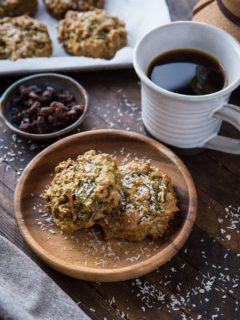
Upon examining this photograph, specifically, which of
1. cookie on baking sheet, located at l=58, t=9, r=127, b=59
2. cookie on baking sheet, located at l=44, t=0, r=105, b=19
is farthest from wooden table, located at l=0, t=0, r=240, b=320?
cookie on baking sheet, located at l=44, t=0, r=105, b=19

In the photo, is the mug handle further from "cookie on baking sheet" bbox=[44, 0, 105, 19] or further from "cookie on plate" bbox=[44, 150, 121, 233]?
"cookie on baking sheet" bbox=[44, 0, 105, 19]

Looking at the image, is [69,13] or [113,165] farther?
[69,13]

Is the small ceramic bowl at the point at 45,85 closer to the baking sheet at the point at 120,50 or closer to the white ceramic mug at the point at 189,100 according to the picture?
the baking sheet at the point at 120,50

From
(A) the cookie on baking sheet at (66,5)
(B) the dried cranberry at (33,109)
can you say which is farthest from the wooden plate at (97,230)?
(A) the cookie on baking sheet at (66,5)

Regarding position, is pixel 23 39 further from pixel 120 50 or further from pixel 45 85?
pixel 120 50

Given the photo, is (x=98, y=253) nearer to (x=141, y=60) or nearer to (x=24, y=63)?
(x=141, y=60)

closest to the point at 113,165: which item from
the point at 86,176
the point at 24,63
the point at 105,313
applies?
the point at 86,176

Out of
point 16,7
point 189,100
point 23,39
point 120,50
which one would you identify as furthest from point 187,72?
point 16,7
